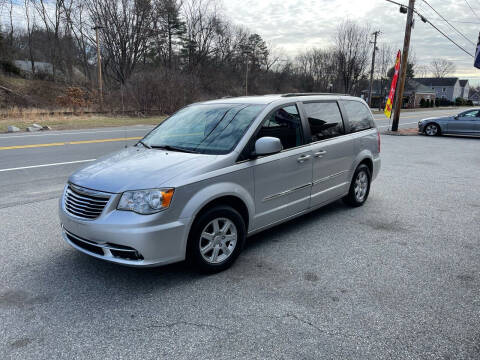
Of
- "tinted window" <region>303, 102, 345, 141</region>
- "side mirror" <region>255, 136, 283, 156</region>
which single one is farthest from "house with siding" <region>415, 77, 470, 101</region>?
"side mirror" <region>255, 136, 283, 156</region>

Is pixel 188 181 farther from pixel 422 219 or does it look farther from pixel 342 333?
pixel 422 219

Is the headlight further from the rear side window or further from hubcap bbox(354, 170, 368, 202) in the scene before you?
hubcap bbox(354, 170, 368, 202)

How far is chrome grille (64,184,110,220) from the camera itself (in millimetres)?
3279

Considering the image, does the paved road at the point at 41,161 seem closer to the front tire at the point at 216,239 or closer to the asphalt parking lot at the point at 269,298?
the asphalt parking lot at the point at 269,298

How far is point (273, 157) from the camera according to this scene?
13.5 ft

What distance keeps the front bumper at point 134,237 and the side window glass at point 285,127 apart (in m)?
1.49

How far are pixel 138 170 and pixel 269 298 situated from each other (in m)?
1.73

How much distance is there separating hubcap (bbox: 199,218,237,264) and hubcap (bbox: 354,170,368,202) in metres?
2.86

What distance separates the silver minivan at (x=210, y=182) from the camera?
3.20m

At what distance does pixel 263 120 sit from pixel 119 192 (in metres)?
1.79

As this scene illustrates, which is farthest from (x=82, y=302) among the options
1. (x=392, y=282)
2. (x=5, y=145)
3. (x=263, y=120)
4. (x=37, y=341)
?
(x=5, y=145)

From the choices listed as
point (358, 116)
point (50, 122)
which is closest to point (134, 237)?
point (358, 116)

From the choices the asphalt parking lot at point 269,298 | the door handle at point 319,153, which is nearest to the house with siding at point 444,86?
the door handle at point 319,153

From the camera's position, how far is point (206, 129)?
429 centimetres
